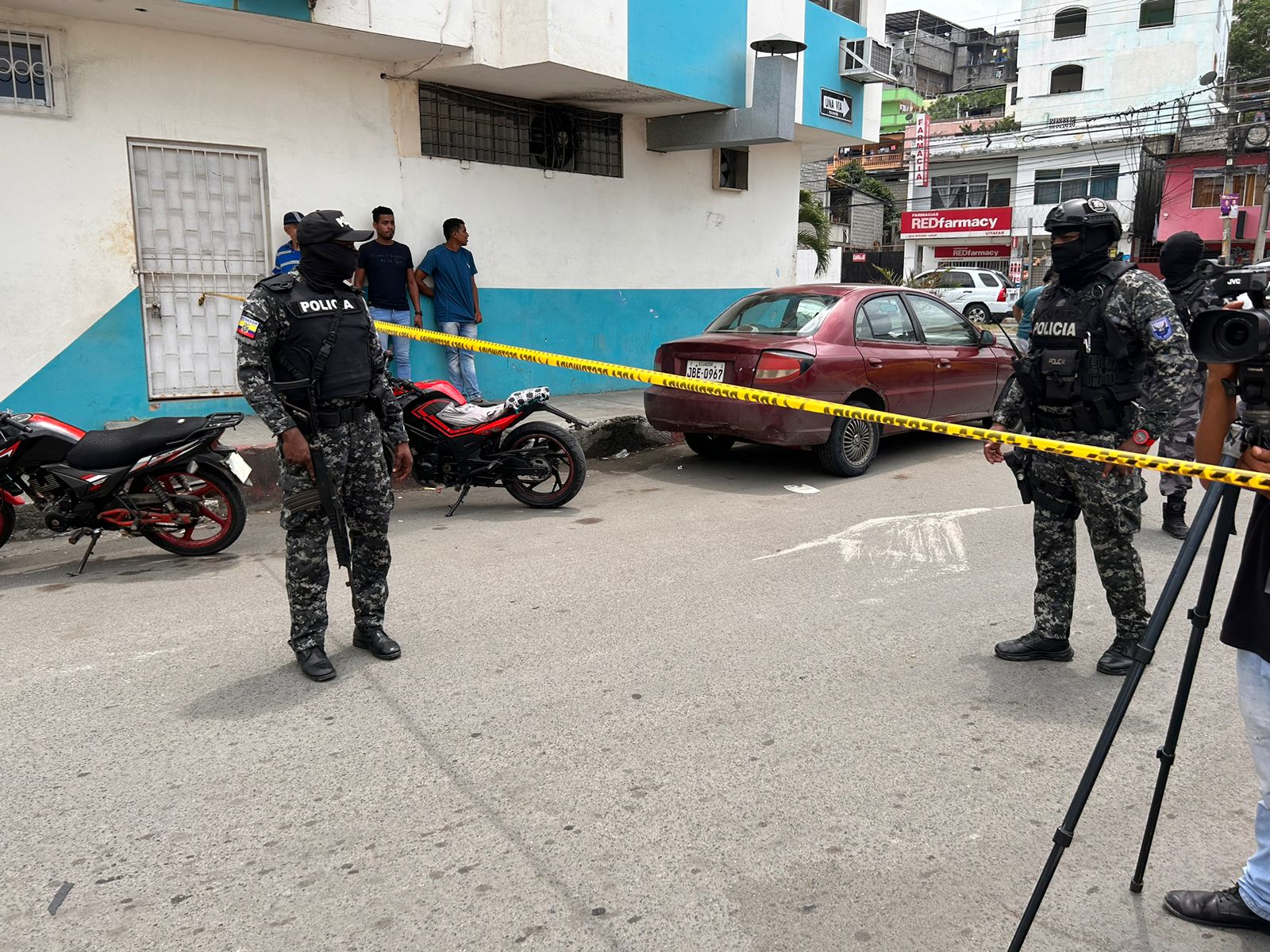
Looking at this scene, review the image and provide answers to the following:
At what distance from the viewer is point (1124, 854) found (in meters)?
2.74

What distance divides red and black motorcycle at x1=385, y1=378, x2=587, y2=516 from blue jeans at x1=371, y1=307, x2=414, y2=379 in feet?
8.20

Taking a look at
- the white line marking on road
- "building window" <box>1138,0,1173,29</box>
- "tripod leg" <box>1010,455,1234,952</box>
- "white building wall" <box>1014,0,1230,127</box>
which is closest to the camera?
"tripod leg" <box>1010,455,1234,952</box>

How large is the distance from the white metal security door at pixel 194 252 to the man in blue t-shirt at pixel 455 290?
5.08 feet

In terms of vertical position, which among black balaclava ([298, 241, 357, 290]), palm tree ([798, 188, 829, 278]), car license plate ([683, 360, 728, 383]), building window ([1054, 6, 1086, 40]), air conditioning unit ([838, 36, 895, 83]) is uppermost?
building window ([1054, 6, 1086, 40])

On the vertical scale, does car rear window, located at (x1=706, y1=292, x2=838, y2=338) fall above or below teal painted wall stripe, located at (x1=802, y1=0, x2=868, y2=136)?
below

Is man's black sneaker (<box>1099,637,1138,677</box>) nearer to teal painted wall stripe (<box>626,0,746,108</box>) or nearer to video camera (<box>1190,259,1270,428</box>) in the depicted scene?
video camera (<box>1190,259,1270,428</box>)

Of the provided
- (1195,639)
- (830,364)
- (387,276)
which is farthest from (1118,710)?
(387,276)

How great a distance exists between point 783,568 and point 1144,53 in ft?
139

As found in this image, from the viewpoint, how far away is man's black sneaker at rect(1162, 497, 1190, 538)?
6227mm

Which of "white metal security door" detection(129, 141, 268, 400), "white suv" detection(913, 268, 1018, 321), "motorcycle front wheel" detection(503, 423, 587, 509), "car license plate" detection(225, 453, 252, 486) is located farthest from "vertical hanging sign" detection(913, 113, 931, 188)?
"car license plate" detection(225, 453, 252, 486)

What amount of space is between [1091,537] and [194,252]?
24.8ft

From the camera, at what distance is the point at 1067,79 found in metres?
41.2

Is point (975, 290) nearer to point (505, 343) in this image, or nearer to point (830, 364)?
point (505, 343)

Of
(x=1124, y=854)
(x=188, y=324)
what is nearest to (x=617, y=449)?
(x=188, y=324)
